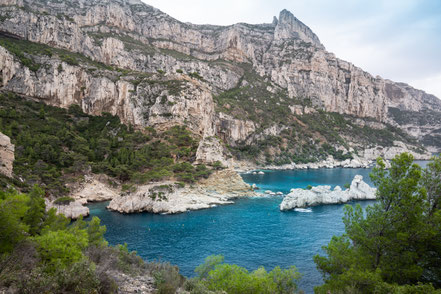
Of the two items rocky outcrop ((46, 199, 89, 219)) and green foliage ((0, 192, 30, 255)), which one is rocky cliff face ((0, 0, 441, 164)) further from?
green foliage ((0, 192, 30, 255))

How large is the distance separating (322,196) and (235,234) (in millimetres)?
24241

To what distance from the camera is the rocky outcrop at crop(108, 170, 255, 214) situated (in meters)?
40.2

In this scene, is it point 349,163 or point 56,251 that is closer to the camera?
point 56,251

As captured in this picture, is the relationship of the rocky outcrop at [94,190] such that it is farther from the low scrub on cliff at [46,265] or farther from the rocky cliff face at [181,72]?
the low scrub on cliff at [46,265]

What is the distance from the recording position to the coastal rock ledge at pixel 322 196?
44475 mm

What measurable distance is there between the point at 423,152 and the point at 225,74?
118m

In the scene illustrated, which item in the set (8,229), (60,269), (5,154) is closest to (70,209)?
(5,154)

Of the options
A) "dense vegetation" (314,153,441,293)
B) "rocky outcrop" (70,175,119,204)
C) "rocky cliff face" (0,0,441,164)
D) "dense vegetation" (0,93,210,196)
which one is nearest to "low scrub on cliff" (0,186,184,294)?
"dense vegetation" (314,153,441,293)

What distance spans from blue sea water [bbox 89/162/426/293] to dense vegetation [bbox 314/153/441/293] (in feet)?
29.8

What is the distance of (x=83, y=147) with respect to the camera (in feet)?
165

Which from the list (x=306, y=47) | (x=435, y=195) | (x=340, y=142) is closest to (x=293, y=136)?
(x=340, y=142)

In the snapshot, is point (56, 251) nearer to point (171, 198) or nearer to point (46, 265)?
point (46, 265)

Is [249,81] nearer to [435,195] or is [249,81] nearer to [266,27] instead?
[266,27]

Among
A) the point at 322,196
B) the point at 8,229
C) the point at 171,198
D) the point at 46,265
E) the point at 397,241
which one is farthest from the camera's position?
the point at 322,196
